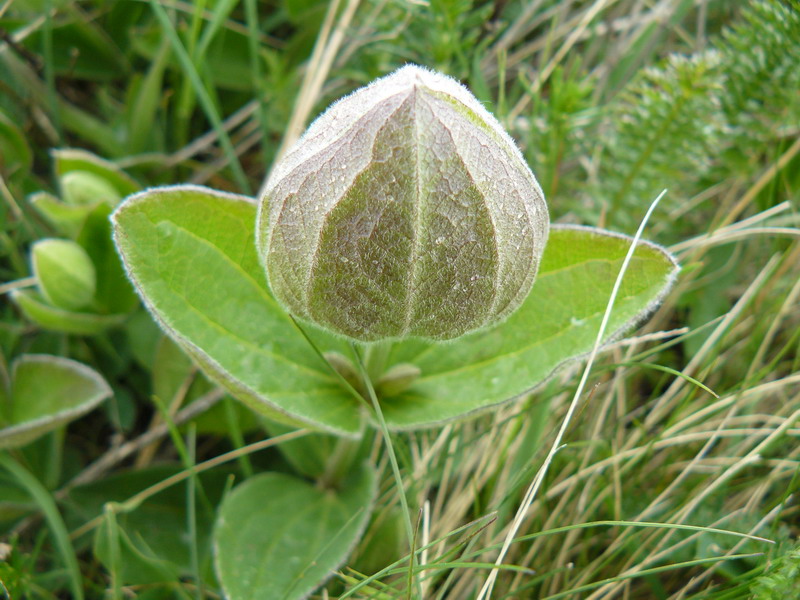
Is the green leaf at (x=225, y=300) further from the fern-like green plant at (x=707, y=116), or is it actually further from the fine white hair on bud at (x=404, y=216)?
the fern-like green plant at (x=707, y=116)

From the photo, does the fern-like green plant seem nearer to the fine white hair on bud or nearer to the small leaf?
the fine white hair on bud

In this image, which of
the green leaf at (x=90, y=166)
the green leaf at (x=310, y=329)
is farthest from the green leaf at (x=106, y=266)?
the green leaf at (x=310, y=329)

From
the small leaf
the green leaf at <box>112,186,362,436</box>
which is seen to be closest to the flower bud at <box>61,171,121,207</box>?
the small leaf

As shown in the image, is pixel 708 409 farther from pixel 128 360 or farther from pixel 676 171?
pixel 128 360

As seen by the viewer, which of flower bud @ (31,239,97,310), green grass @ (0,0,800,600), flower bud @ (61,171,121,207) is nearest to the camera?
green grass @ (0,0,800,600)

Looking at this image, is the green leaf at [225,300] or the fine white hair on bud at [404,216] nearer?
the fine white hair on bud at [404,216]

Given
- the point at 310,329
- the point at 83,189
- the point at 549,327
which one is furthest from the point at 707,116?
the point at 83,189
